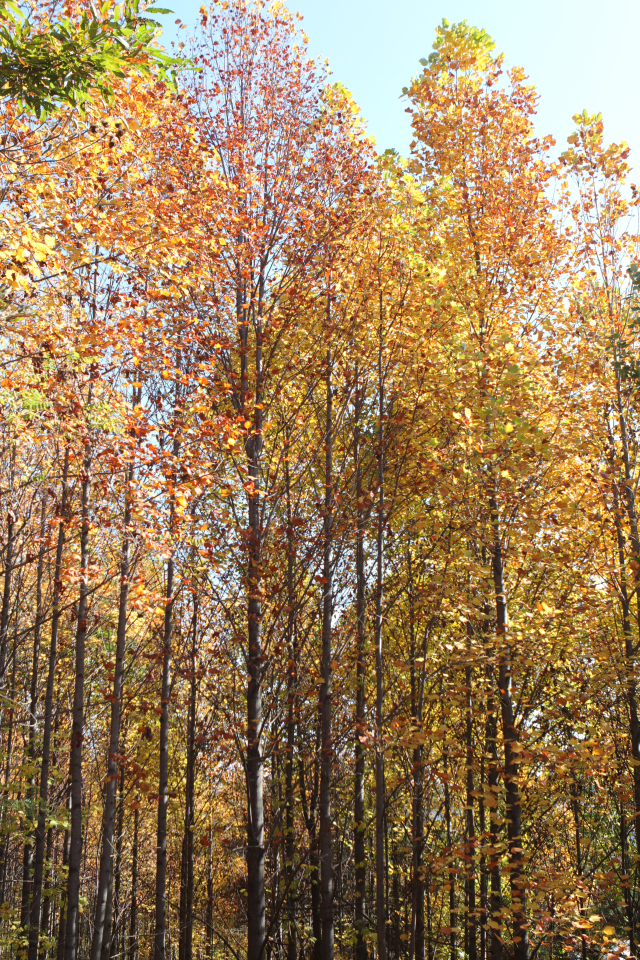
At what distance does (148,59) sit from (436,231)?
4.70 metres

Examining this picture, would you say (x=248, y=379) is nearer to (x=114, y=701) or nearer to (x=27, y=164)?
(x=27, y=164)

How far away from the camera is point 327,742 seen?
24.1ft

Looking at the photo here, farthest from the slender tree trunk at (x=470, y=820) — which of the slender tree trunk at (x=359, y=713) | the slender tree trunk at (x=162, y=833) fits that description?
the slender tree trunk at (x=162, y=833)

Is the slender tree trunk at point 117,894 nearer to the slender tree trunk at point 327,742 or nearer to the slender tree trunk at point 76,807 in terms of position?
the slender tree trunk at point 76,807

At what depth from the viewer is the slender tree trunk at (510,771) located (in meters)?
5.80

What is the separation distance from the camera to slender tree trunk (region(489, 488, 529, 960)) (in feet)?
19.0

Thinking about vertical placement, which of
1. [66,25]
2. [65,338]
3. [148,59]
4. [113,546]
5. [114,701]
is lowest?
[114,701]

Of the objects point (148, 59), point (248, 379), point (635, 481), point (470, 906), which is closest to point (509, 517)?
point (635, 481)

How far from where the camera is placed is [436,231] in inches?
324

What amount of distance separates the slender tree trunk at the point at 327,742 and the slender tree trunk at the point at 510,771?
6.65 feet

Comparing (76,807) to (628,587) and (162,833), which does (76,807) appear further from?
(628,587)

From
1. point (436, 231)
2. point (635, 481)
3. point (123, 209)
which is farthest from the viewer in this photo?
point (436, 231)

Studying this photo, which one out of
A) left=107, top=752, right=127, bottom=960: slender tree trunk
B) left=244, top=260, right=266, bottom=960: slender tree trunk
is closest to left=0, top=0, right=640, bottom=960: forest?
left=244, top=260, right=266, bottom=960: slender tree trunk

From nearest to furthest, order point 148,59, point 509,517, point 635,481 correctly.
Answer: point 148,59
point 635,481
point 509,517
